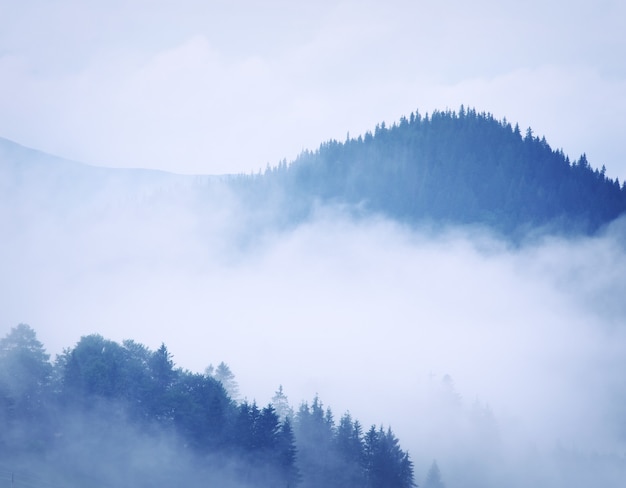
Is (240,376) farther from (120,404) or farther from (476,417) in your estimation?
(120,404)

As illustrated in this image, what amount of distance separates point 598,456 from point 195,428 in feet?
280

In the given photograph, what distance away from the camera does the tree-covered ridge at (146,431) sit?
66688 millimetres

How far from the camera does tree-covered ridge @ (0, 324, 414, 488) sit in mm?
66688

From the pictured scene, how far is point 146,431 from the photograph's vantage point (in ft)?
228

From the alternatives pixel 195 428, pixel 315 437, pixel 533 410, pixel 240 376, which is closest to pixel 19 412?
pixel 195 428

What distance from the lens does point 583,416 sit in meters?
174

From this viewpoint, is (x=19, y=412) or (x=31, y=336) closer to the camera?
(x=19, y=412)

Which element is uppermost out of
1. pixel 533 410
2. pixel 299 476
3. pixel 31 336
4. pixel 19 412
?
pixel 533 410

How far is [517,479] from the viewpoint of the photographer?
4213 inches

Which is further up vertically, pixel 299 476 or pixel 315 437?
pixel 315 437

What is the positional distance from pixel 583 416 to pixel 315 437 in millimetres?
117861

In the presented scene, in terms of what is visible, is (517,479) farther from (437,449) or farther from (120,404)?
(120,404)

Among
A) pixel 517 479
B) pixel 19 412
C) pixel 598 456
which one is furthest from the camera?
pixel 598 456

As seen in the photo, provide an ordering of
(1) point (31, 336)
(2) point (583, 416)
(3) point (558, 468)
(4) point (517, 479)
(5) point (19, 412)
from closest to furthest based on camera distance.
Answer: (5) point (19, 412)
(1) point (31, 336)
(4) point (517, 479)
(3) point (558, 468)
(2) point (583, 416)
